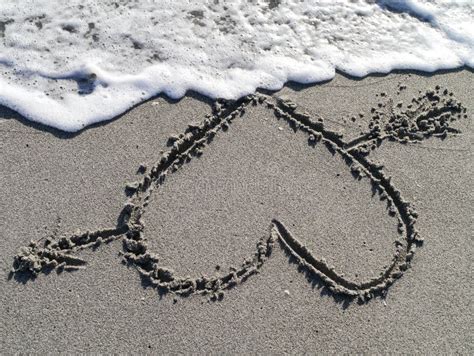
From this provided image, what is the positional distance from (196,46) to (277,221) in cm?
178

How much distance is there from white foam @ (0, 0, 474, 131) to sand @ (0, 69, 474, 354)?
0.19m

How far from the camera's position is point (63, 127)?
3.57m

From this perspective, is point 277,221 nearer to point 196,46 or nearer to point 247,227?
point 247,227

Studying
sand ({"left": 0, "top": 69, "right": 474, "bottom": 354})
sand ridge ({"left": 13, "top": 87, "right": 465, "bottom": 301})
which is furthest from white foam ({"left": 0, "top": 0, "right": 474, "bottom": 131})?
sand ridge ({"left": 13, "top": 87, "right": 465, "bottom": 301})

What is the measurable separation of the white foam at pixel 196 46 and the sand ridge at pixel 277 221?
38 centimetres

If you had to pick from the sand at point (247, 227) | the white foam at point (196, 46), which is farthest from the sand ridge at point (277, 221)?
the white foam at point (196, 46)

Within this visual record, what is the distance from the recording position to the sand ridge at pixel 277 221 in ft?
10.1

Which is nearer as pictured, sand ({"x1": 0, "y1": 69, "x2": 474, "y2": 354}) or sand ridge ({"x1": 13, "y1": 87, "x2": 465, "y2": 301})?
sand ({"x1": 0, "y1": 69, "x2": 474, "y2": 354})

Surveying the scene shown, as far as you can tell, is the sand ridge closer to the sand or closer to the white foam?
the sand

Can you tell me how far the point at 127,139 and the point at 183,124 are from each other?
1.40 feet

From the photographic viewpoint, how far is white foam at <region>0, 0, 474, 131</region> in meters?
3.81

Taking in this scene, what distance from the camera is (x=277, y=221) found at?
331cm

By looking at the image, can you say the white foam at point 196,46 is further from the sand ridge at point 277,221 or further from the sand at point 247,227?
the sand ridge at point 277,221

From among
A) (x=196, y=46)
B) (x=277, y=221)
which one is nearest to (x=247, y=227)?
(x=277, y=221)
